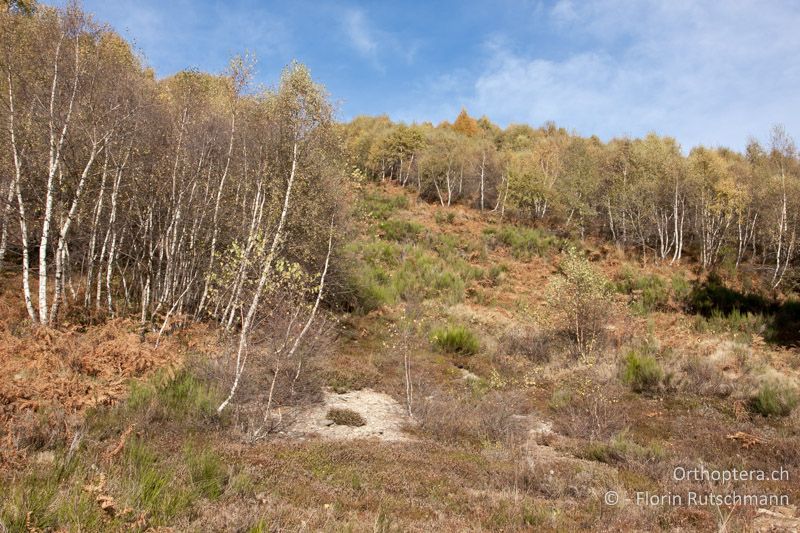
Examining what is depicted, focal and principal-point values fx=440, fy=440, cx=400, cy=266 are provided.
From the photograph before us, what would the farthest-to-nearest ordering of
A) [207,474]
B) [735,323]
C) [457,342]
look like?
[735,323], [457,342], [207,474]

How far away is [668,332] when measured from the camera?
16.8 m

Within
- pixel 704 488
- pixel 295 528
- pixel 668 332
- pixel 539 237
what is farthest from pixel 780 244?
pixel 295 528

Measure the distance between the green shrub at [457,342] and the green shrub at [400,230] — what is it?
14381 millimetres

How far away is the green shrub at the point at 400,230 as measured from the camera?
93.4 ft

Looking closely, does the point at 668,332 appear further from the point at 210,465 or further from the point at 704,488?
the point at 210,465

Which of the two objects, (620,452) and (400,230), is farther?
(400,230)

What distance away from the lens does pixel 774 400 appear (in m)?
9.48

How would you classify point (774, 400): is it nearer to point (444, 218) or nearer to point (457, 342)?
point (457, 342)

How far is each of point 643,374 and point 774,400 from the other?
2.77 metres

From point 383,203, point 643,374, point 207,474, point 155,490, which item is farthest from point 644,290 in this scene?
point 155,490

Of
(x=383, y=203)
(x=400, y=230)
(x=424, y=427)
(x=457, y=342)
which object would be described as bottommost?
(x=424, y=427)

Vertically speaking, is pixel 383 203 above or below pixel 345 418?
above

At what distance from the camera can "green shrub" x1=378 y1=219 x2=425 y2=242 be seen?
1120 inches

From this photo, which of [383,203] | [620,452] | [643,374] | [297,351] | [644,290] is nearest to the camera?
A: [620,452]
